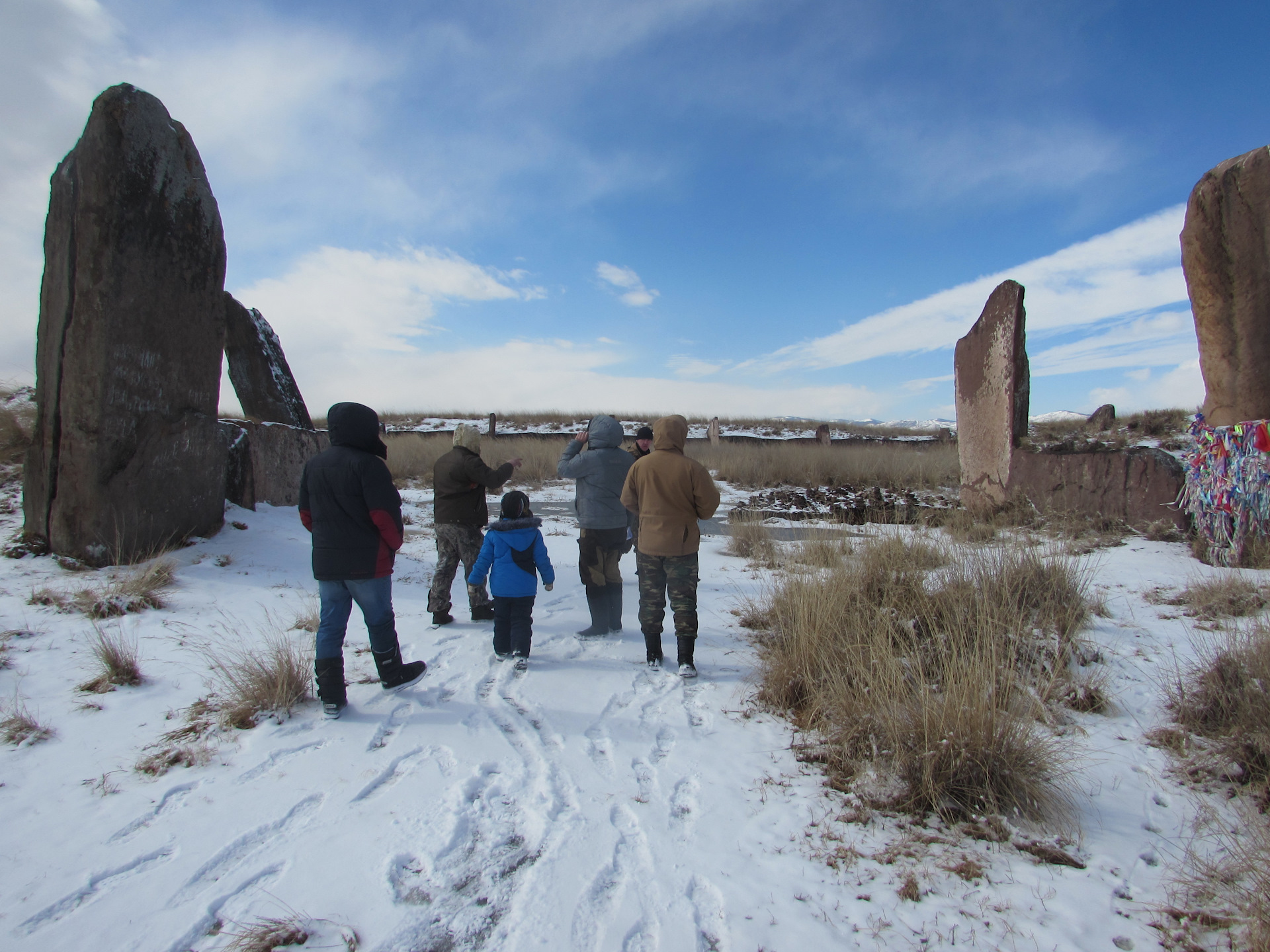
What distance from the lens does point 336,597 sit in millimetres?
3463

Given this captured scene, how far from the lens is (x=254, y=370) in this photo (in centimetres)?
1006

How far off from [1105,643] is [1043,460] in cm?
455

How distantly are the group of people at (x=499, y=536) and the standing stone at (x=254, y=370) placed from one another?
6603 millimetres

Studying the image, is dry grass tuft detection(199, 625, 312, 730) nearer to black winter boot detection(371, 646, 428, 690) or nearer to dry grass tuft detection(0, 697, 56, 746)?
black winter boot detection(371, 646, 428, 690)

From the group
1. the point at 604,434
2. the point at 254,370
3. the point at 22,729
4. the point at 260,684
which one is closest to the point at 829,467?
the point at 604,434

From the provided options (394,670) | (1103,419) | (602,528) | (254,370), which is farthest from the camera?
(1103,419)

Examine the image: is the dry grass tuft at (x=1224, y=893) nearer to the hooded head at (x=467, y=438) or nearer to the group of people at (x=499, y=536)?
the group of people at (x=499, y=536)

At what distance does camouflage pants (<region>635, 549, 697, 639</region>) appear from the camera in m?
4.08

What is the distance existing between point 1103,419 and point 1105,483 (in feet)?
23.5

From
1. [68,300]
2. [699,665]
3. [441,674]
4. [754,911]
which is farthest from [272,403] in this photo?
[754,911]

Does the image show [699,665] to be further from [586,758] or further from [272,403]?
[272,403]

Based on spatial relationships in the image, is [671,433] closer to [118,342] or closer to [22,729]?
[22,729]

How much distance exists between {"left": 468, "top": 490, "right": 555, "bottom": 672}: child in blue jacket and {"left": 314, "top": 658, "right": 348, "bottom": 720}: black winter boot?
103cm

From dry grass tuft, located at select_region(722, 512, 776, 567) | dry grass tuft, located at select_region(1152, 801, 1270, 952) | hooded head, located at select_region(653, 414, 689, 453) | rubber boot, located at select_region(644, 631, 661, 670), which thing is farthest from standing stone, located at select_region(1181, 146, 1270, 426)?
rubber boot, located at select_region(644, 631, 661, 670)
